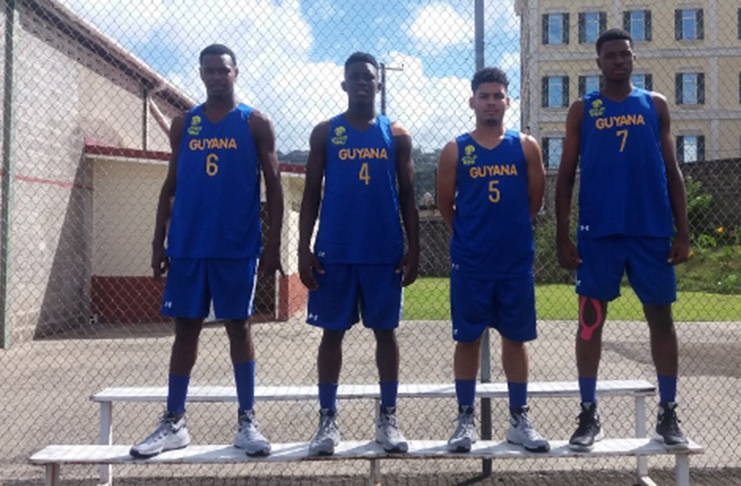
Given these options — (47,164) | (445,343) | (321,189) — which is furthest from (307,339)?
(321,189)

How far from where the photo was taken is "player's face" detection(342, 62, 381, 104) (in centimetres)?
373

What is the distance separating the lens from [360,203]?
3637mm

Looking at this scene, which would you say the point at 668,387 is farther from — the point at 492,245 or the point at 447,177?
the point at 447,177

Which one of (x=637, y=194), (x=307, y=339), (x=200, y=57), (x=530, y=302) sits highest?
(x=200, y=57)

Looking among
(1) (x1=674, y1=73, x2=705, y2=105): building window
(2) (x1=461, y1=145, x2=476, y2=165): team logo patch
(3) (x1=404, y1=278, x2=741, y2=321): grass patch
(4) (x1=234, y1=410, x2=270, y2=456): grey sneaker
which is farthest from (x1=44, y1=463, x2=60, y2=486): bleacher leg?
(1) (x1=674, y1=73, x2=705, y2=105): building window

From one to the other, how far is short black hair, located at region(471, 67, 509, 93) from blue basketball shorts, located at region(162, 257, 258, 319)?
5.28 ft

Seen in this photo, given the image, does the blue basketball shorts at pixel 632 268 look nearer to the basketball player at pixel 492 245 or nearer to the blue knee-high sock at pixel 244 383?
the basketball player at pixel 492 245

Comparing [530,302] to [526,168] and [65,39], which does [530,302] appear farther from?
[65,39]

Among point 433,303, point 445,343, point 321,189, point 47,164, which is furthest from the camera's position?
point 433,303

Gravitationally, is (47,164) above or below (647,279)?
above

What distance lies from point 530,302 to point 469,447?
0.84 meters

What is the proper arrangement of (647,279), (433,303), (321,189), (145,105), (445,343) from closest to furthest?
1. (647,279)
2. (321,189)
3. (445,343)
4. (145,105)
5. (433,303)

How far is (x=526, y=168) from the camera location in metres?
3.74

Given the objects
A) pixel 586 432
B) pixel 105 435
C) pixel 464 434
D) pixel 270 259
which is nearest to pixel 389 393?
pixel 464 434
